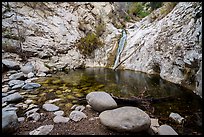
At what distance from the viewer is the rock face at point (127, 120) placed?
248 centimetres

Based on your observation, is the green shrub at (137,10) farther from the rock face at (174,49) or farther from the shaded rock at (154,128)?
the shaded rock at (154,128)

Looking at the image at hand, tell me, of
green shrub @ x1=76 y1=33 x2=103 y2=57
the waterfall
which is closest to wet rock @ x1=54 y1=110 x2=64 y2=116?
the waterfall

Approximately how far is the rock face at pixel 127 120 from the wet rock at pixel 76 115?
1.67ft

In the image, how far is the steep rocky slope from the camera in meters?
5.56

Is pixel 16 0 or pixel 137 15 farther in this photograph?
pixel 137 15

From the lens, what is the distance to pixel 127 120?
254 centimetres

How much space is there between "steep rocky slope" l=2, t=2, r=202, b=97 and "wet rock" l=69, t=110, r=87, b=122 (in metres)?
3.14

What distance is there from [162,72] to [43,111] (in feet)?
16.1

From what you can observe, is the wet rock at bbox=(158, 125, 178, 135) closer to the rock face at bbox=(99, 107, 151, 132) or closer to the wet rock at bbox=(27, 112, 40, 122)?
the rock face at bbox=(99, 107, 151, 132)

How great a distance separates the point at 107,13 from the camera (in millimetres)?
13172

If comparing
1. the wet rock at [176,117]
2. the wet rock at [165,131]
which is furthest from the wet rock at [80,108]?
the wet rock at [176,117]

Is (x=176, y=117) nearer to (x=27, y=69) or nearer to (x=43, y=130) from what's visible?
(x=43, y=130)

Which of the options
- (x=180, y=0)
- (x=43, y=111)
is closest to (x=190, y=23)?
(x=180, y=0)

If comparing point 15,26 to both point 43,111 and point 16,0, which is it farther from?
point 43,111
